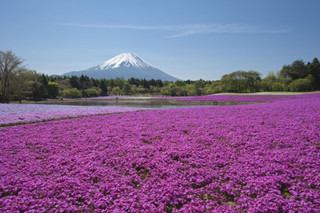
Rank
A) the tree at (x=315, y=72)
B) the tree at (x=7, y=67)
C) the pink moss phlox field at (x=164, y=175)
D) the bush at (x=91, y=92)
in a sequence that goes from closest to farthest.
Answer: the pink moss phlox field at (x=164, y=175) → the tree at (x=7, y=67) → the tree at (x=315, y=72) → the bush at (x=91, y=92)

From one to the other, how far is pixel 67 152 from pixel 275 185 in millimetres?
7943

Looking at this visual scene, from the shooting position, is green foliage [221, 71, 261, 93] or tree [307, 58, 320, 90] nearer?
tree [307, 58, 320, 90]

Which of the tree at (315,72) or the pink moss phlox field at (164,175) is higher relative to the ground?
the tree at (315,72)

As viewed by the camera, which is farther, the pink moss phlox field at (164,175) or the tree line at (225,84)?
the tree line at (225,84)

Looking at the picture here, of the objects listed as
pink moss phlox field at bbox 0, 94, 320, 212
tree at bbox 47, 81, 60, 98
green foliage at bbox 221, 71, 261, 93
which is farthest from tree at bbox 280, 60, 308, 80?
tree at bbox 47, 81, 60, 98

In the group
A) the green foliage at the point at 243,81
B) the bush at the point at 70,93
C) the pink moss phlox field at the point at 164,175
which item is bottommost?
the pink moss phlox field at the point at 164,175

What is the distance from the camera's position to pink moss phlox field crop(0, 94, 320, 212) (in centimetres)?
432

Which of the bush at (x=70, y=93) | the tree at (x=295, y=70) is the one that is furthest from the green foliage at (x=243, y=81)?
the bush at (x=70, y=93)

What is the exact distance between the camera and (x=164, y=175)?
574 centimetres

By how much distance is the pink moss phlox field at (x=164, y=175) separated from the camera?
432 cm

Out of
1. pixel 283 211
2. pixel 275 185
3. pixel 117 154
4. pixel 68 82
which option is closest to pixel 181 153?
pixel 117 154

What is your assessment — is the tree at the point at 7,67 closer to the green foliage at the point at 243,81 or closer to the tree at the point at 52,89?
the tree at the point at 52,89

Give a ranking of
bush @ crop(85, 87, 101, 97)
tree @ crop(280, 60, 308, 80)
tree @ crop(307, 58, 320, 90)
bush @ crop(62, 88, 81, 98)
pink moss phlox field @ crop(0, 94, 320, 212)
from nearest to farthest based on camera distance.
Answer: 1. pink moss phlox field @ crop(0, 94, 320, 212)
2. tree @ crop(307, 58, 320, 90)
3. tree @ crop(280, 60, 308, 80)
4. bush @ crop(62, 88, 81, 98)
5. bush @ crop(85, 87, 101, 97)

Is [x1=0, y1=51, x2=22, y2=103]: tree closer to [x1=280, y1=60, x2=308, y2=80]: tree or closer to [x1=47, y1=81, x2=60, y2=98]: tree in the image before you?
[x1=47, y1=81, x2=60, y2=98]: tree
